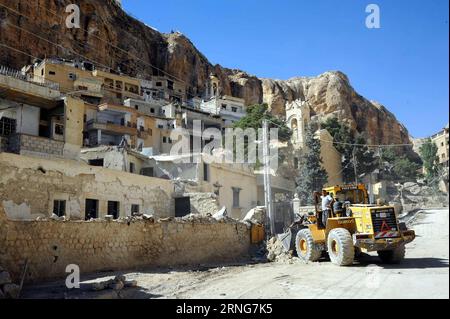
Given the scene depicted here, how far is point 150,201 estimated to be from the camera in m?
23.0

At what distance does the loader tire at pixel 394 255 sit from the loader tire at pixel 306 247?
7.26 feet

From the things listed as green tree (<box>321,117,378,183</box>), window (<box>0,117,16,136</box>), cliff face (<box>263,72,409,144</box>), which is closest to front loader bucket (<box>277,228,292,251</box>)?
window (<box>0,117,16,136</box>)

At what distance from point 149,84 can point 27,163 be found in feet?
160

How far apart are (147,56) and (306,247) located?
193ft

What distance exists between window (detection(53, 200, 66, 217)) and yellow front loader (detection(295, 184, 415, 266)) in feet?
33.5

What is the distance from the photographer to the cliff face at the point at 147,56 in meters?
51.5

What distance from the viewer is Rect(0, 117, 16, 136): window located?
2386 cm

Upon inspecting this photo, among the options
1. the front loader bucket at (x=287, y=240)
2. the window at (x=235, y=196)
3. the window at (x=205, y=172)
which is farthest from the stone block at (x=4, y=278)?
the window at (x=235, y=196)

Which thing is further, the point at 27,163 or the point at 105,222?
the point at 27,163

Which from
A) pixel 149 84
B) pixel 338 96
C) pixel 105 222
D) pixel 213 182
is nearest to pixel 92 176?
pixel 105 222

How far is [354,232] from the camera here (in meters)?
13.0
